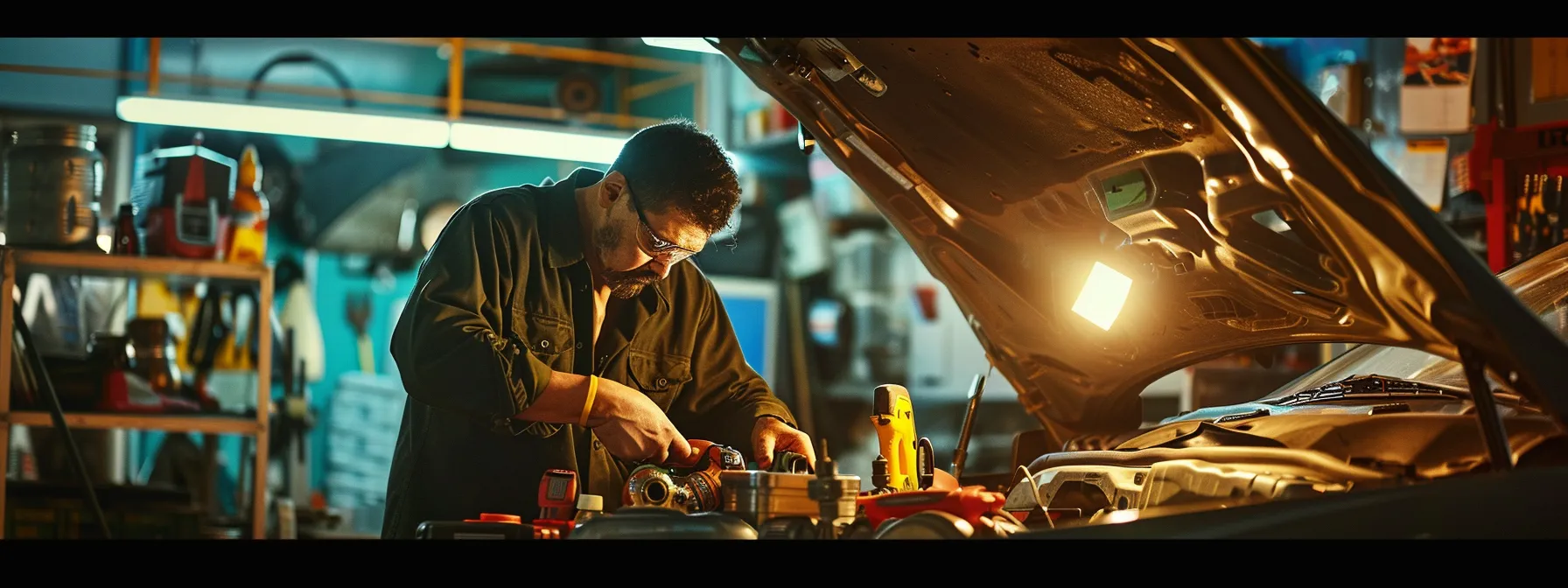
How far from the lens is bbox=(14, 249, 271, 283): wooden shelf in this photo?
3.74m

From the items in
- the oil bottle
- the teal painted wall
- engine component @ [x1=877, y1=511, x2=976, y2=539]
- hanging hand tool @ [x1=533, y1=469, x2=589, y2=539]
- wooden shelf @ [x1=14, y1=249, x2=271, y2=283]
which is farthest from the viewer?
the teal painted wall

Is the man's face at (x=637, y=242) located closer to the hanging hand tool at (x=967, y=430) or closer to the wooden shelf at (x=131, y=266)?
the hanging hand tool at (x=967, y=430)

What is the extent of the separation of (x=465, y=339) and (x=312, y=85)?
5.26 metres

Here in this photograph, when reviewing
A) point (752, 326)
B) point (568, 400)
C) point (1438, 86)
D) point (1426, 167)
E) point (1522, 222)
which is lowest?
point (568, 400)

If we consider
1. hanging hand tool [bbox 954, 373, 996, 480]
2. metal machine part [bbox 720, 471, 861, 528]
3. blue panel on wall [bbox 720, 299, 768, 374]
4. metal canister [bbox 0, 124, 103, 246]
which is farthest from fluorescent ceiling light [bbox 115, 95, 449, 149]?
metal machine part [bbox 720, 471, 861, 528]

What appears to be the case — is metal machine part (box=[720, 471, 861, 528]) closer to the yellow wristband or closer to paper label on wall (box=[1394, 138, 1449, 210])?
the yellow wristband

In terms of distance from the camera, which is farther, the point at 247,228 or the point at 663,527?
the point at 247,228

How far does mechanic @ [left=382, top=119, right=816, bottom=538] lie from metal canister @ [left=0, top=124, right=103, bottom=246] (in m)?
2.18

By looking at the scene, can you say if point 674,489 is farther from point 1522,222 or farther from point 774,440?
point 1522,222

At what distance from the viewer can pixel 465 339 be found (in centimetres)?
194

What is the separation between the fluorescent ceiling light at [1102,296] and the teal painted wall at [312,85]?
4599 mm

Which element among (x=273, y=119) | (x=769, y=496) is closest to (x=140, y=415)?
(x=273, y=119)
